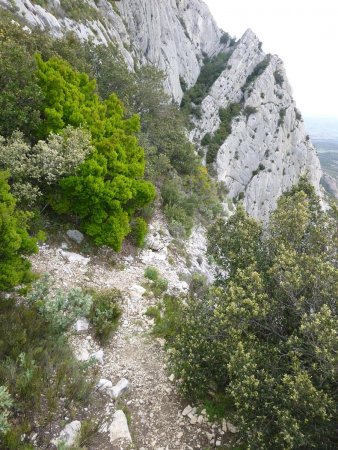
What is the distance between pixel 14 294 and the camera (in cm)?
1098

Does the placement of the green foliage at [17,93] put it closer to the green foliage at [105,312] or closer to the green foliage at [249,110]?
the green foliage at [105,312]

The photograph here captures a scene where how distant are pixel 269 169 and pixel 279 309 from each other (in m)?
52.2

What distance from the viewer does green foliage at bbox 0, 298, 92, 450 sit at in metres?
7.32

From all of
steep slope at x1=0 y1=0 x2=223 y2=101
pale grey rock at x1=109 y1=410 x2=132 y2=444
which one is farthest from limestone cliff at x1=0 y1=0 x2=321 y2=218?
pale grey rock at x1=109 y1=410 x2=132 y2=444

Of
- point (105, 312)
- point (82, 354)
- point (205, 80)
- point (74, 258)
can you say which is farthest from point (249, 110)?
point (82, 354)

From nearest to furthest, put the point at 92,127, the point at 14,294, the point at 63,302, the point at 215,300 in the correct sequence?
1. the point at 215,300
2. the point at 63,302
3. the point at 14,294
4. the point at 92,127

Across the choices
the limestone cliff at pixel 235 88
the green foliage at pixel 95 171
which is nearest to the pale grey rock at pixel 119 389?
the green foliage at pixel 95 171

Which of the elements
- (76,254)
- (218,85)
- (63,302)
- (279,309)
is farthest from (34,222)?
(218,85)

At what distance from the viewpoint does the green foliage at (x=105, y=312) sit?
10.8m

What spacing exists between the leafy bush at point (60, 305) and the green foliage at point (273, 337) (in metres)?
3.32

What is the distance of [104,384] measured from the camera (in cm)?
913

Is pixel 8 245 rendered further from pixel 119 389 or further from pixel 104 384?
pixel 119 389

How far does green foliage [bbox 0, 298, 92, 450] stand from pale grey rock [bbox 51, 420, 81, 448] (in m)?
0.27

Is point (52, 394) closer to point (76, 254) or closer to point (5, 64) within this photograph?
point (76, 254)
